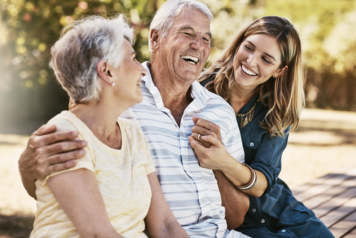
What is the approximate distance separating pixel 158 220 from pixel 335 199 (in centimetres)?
279

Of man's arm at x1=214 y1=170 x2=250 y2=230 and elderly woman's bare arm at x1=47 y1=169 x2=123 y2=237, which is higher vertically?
elderly woman's bare arm at x1=47 y1=169 x2=123 y2=237

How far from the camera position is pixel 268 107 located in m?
2.66

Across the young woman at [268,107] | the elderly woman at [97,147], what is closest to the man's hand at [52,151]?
the elderly woman at [97,147]

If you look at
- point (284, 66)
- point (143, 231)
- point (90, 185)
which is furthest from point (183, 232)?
point (284, 66)

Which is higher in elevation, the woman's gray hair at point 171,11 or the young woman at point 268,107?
the woman's gray hair at point 171,11

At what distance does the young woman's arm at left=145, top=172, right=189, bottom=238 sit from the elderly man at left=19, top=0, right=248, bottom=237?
6.7 inches

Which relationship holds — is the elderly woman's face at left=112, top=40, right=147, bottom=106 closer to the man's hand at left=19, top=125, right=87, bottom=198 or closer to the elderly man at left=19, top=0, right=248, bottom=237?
the man's hand at left=19, top=125, right=87, bottom=198

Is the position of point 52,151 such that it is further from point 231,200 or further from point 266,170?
point 266,170

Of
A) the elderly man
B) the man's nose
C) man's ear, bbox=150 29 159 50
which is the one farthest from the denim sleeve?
man's ear, bbox=150 29 159 50

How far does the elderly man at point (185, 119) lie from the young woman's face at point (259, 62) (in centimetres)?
31

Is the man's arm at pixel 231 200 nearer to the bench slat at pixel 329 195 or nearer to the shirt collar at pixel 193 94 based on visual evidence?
the shirt collar at pixel 193 94

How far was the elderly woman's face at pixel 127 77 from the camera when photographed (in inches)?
60.6

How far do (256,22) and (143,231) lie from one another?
1651mm

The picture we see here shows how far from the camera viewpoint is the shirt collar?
2.10 metres
